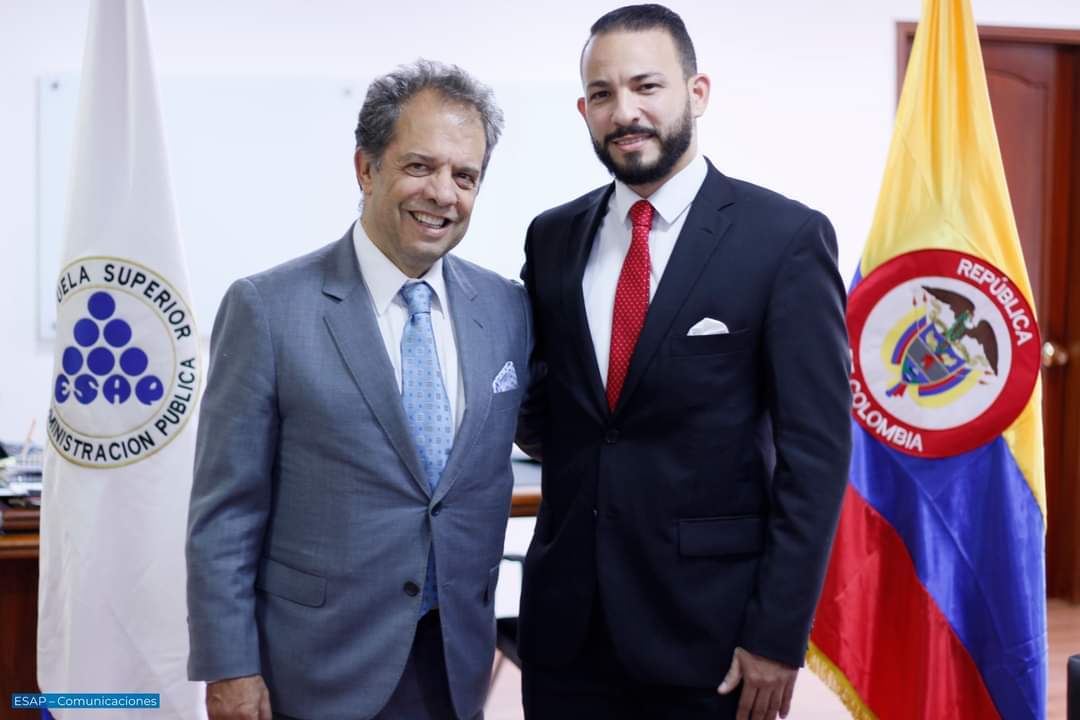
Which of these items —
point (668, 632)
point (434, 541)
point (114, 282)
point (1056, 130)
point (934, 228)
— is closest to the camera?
point (434, 541)

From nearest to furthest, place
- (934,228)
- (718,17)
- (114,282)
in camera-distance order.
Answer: (114,282)
(934,228)
(718,17)

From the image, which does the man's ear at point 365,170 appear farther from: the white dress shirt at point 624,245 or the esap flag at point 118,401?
the esap flag at point 118,401

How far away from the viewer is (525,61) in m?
4.33

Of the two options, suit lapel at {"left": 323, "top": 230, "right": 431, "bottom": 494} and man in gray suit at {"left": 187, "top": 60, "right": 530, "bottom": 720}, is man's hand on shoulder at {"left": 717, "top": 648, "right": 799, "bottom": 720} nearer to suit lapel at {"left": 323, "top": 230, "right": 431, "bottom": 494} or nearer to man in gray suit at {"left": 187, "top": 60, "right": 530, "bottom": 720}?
man in gray suit at {"left": 187, "top": 60, "right": 530, "bottom": 720}

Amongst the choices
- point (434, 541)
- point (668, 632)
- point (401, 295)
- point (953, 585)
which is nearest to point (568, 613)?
point (668, 632)

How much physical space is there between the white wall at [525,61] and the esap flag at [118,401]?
5.67ft

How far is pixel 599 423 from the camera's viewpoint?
5.48 ft

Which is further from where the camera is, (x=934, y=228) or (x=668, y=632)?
(x=934, y=228)

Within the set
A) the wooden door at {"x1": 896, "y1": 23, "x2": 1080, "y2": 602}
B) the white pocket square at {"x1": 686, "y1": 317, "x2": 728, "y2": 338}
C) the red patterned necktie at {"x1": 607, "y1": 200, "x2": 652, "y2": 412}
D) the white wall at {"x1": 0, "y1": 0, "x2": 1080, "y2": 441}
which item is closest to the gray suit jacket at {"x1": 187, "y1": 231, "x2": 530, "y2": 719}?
the red patterned necktie at {"x1": 607, "y1": 200, "x2": 652, "y2": 412}

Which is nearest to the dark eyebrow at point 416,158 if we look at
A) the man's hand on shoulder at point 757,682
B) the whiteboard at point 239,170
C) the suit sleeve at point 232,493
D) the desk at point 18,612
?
the suit sleeve at point 232,493

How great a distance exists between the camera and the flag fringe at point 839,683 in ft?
8.52

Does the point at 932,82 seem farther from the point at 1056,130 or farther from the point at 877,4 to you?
the point at 1056,130

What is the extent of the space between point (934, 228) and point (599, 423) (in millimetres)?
1293

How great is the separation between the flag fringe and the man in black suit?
40.4 inches
